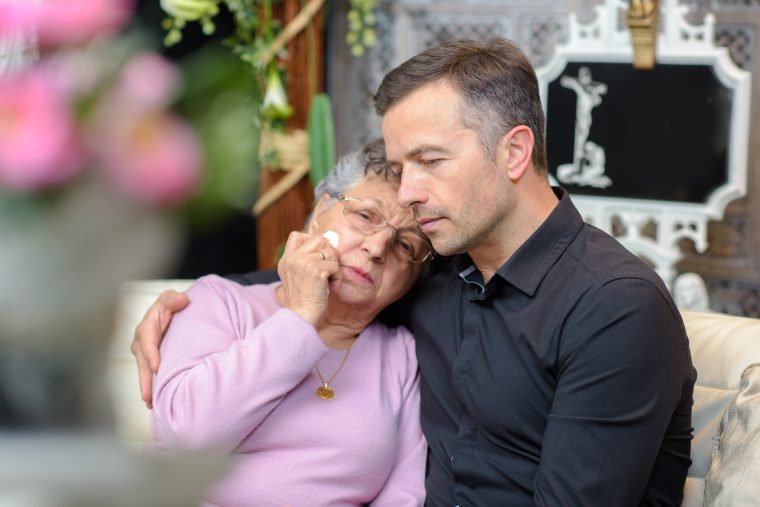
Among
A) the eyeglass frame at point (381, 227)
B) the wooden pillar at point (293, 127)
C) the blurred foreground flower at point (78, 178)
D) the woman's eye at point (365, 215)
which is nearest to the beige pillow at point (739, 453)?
the eyeglass frame at point (381, 227)

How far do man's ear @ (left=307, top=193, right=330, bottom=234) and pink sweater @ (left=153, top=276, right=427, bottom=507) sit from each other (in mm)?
153

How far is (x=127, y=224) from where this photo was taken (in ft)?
1.51

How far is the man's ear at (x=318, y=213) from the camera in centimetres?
192

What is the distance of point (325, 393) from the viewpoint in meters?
1.79

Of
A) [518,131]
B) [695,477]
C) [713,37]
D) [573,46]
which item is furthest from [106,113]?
[713,37]

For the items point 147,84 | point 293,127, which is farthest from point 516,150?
point 293,127

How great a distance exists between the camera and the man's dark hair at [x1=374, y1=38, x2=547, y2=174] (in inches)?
66.6

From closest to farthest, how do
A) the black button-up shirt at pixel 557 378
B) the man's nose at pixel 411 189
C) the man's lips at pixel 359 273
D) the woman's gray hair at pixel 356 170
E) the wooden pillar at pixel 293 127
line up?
the black button-up shirt at pixel 557 378
the man's nose at pixel 411 189
the man's lips at pixel 359 273
the woman's gray hair at pixel 356 170
the wooden pillar at pixel 293 127

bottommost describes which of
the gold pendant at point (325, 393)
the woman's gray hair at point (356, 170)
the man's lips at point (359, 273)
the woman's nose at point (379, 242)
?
the gold pendant at point (325, 393)

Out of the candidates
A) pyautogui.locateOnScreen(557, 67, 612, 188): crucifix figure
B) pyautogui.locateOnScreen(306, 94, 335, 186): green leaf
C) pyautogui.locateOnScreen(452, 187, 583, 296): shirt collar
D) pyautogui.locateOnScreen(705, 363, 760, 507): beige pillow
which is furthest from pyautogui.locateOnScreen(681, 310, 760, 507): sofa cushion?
pyautogui.locateOnScreen(306, 94, 335, 186): green leaf

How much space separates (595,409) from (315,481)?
1.82ft

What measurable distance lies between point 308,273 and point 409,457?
423 mm

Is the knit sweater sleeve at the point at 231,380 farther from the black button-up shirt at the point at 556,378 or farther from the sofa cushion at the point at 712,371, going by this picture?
the sofa cushion at the point at 712,371

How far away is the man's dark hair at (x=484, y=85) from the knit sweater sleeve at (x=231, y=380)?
465 mm
